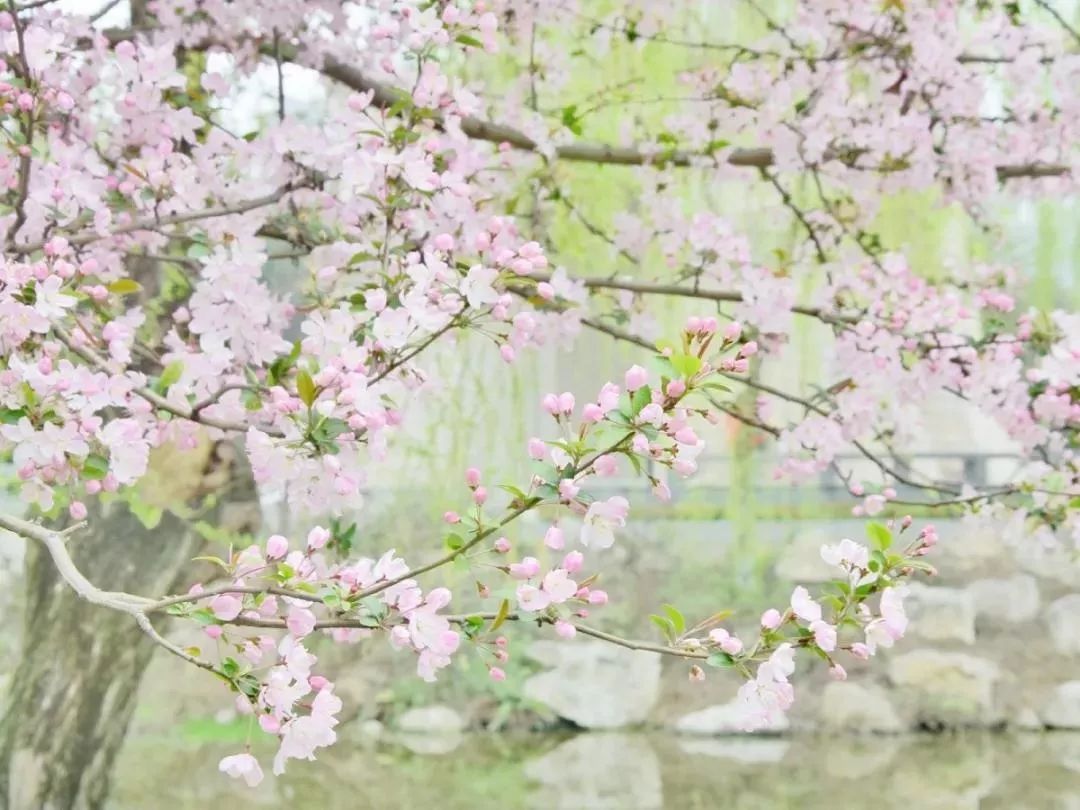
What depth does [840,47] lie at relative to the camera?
2725 mm

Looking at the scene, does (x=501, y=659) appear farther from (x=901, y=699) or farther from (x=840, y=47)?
(x=901, y=699)

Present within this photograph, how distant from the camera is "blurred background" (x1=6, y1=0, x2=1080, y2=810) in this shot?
4770 mm

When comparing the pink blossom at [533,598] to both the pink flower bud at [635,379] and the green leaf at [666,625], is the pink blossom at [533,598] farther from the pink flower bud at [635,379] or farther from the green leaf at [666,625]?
the pink flower bud at [635,379]

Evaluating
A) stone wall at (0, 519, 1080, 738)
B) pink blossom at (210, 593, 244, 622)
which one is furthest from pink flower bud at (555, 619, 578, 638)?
stone wall at (0, 519, 1080, 738)

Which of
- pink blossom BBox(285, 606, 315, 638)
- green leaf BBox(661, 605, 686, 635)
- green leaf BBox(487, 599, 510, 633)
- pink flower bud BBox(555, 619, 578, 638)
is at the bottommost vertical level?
pink blossom BBox(285, 606, 315, 638)

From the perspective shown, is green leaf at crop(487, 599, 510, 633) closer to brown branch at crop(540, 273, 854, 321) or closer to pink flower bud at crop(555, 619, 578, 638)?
pink flower bud at crop(555, 619, 578, 638)

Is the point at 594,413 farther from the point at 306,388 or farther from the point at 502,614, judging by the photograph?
the point at 306,388

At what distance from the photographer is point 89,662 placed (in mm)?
3154

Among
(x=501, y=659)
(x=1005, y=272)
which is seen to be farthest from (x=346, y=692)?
(x=501, y=659)

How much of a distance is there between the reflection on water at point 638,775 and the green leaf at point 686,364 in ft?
11.6

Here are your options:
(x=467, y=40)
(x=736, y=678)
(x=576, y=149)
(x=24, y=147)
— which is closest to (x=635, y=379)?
(x=467, y=40)

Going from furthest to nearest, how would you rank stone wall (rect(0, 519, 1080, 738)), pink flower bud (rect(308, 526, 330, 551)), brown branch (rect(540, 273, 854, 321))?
1. stone wall (rect(0, 519, 1080, 738))
2. brown branch (rect(540, 273, 854, 321))
3. pink flower bud (rect(308, 526, 330, 551))

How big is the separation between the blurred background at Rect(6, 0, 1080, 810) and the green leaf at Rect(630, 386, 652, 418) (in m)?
3.67

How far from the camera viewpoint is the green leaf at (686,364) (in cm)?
100
